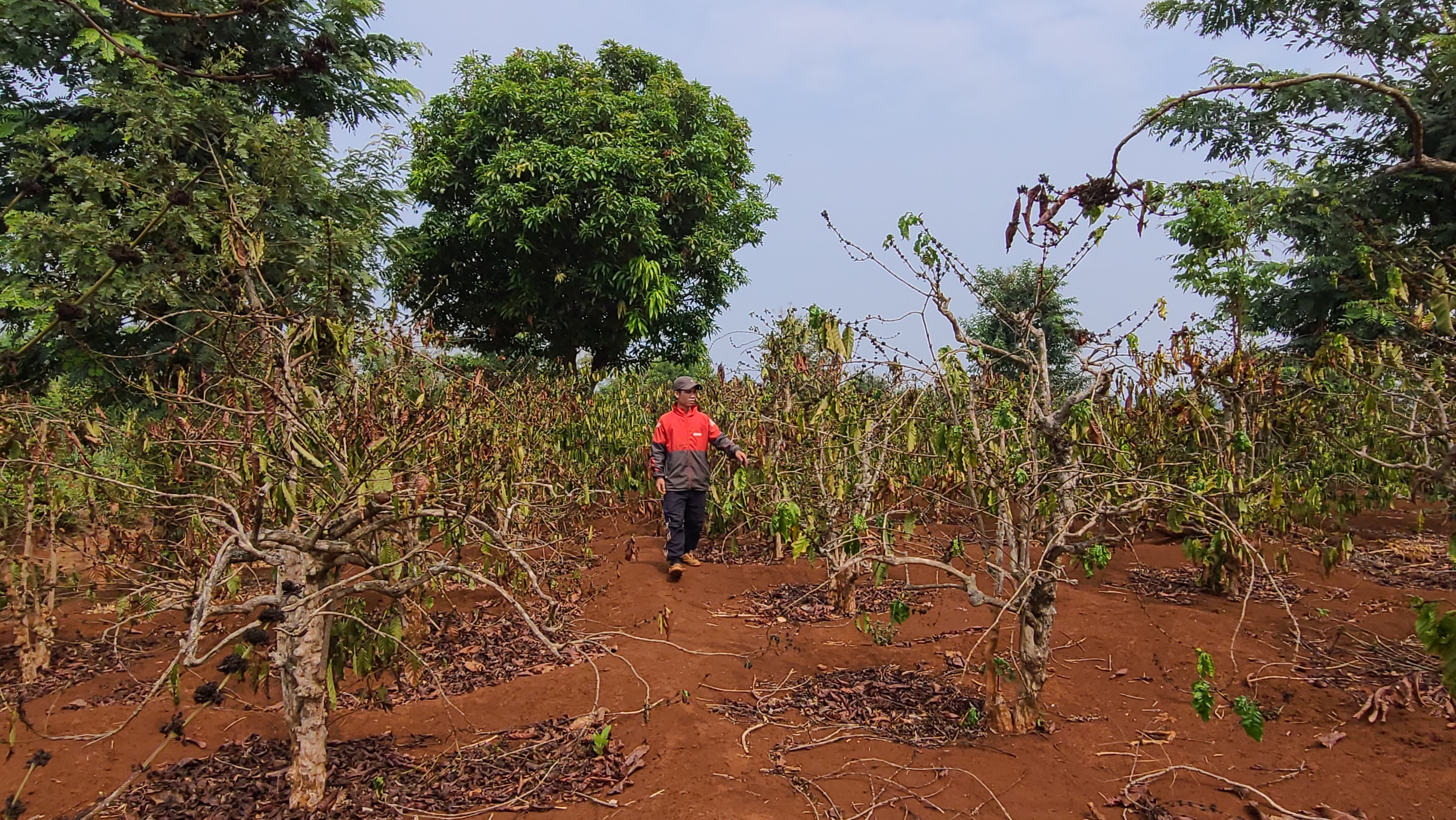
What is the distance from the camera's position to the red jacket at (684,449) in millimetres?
6551

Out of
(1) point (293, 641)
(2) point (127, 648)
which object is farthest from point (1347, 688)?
(2) point (127, 648)

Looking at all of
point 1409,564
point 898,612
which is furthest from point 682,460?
point 1409,564

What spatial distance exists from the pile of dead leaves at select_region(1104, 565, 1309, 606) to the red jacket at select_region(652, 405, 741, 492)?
10.4ft

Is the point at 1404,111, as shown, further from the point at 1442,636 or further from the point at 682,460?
the point at 682,460

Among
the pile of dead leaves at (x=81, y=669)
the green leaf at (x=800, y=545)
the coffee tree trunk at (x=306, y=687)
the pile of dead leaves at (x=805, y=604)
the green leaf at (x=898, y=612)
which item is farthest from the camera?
the pile of dead leaves at (x=805, y=604)

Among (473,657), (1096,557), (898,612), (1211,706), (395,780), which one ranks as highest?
(1096,557)

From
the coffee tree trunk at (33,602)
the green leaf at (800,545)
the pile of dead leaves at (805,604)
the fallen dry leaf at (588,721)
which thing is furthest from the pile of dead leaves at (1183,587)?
the coffee tree trunk at (33,602)

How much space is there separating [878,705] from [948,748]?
0.54 m

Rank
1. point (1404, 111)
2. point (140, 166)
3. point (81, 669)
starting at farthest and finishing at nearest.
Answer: point (140, 166), point (81, 669), point (1404, 111)

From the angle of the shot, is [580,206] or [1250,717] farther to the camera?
[580,206]

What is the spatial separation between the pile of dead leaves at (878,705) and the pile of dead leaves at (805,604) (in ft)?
2.69

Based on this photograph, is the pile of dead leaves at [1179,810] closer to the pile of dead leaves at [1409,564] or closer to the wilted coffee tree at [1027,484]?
the wilted coffee tree at [1027,484]

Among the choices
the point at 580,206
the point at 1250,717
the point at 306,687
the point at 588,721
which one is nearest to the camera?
the point at 1250,717

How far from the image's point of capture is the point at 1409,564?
6742mm
